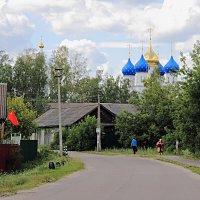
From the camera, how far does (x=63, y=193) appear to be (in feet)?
52.4

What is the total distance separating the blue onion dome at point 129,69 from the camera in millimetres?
92512

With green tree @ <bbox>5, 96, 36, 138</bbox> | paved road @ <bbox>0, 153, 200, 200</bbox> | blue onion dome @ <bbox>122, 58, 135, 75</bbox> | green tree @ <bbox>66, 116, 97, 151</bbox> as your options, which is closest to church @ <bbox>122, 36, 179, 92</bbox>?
blue onion dome @ <bbox>122, 58, 135, 75</bbox>

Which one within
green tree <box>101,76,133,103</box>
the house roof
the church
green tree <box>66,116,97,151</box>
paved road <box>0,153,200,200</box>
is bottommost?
paved road <box>0,153,200,200</box>

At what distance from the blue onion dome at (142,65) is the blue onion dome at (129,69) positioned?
7.24 ft

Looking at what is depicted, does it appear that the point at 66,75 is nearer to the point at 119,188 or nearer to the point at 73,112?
the point at 73,112

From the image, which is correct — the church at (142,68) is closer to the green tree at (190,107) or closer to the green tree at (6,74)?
the green tree at (6,74)

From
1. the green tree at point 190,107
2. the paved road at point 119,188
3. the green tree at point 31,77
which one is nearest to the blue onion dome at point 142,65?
the green tree at point 31,77

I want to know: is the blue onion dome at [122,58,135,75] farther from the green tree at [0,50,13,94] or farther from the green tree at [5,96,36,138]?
the green tree at [5,96,36,138]

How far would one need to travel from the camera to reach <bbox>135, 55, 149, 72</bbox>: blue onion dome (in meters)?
88.8

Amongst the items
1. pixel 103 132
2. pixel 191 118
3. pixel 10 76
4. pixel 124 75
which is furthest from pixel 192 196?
pixel 124 75

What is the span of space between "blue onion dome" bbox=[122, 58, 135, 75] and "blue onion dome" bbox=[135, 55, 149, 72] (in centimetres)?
221

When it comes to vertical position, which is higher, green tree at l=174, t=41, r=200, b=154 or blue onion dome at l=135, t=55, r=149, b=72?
blue onion dome at l=135, t=55, r=149, b=72

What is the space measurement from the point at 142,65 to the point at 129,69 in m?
4.44

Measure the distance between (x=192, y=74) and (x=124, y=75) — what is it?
5747cm
